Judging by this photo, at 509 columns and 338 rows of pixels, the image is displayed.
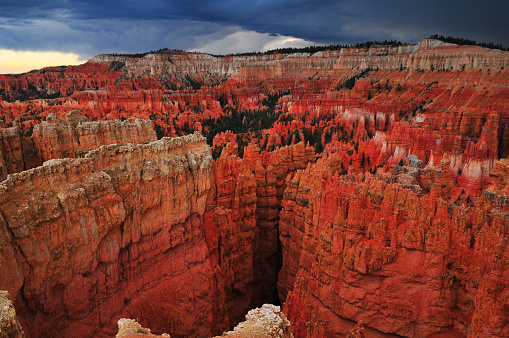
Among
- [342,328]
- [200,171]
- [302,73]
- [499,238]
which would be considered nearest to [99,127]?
[200,171]

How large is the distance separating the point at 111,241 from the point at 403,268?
1086 cm

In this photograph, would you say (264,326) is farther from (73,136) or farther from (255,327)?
(73,136)

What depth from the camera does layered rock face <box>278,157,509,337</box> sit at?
1202 cm

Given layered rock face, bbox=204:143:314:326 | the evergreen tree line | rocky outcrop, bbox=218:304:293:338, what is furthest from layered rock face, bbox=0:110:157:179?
the evergreen tree line

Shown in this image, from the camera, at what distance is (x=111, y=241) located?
12148mm

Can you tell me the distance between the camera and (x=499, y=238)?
11711 mm

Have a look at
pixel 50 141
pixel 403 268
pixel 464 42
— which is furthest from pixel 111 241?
Result: pixel 464 42

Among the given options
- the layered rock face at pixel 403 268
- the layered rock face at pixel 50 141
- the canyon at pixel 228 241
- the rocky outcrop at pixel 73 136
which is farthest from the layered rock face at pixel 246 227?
the layered rock face at pixel 50 141

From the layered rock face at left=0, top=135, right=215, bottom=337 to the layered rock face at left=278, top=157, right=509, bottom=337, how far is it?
478 centimetres

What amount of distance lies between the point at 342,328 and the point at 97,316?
31.2 feet

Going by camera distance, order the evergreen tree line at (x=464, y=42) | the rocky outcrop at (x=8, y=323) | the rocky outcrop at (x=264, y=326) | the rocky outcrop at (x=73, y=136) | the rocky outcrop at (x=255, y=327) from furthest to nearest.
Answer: the evergreen tree line at (x=464, y=42) → the rocky outcrop at (x=73, y=136) → the rocky outcrop at (x=264, y=326) → the rocky outcrop at (x=255, y=327) → the rocky outcrop at (x=8, y=323)

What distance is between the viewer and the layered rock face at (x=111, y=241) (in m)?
9.66

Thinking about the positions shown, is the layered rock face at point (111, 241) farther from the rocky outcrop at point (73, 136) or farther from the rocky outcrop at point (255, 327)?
the rocky outcrop at point (73, 136)

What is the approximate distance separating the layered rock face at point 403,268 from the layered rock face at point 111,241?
4.78m
